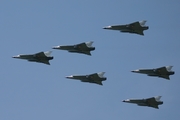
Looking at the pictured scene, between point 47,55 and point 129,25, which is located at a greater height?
point 129,25

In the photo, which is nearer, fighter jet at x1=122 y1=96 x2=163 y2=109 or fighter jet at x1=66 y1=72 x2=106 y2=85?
fighter jet at x1=66 y1=72 x2=106 y2=85

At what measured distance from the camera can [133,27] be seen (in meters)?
178

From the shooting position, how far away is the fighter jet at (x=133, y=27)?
176m

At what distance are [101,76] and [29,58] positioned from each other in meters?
22.5

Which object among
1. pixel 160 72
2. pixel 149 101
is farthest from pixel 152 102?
pixel 160 72

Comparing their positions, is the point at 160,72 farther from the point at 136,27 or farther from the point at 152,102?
the point at 136,27

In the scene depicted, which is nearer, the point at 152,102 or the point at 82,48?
the point at 82,48

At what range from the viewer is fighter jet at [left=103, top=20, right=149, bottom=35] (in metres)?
176

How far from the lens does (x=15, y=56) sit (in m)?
174

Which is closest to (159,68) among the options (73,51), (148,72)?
(148,72)

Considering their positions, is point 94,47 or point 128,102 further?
point 128,102

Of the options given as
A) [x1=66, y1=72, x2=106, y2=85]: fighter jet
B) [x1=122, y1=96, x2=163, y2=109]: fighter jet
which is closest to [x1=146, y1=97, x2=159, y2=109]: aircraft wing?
[x1=122, y1=96, x2=163, y2=109]: fighter jet

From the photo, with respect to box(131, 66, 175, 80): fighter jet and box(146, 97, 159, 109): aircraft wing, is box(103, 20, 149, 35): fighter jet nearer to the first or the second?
box(131, 66, 175, 80): fighter jet

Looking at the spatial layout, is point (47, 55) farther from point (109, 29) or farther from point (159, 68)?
point (159, 68)
